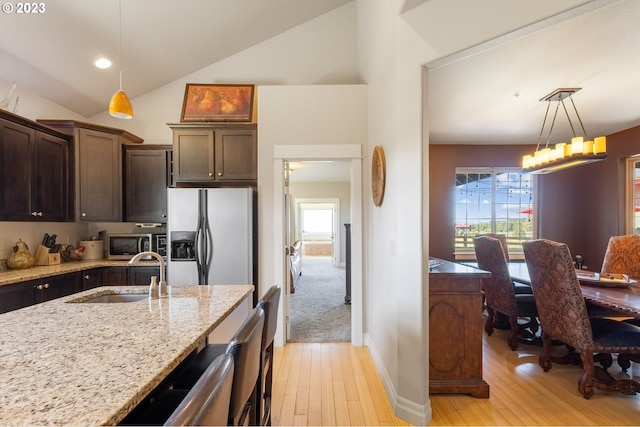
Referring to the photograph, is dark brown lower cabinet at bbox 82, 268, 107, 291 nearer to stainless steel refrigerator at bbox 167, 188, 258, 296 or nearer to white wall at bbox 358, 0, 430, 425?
stainless steel refrigerator at bbox 167, 188, 258, 296

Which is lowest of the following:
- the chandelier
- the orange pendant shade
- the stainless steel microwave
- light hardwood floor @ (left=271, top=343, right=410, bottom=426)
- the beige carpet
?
the beige carpet

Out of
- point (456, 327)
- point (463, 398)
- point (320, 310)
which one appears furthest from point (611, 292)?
point (320, 310)

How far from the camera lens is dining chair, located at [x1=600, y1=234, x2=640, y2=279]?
122 inches

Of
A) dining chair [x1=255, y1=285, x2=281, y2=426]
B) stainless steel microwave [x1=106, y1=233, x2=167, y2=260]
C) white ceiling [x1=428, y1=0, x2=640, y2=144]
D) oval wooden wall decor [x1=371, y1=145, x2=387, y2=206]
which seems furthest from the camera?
stainless steel microwave [x1=106, y1=233, x2=167, y2=260]

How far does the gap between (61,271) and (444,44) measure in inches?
148

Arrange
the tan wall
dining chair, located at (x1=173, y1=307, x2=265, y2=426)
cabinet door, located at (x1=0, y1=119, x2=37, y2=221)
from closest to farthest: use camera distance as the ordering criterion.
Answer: dining chair, located at (x1=173, y1=307, x2=265, y2=426)
cabinet door, located at (x1=0, y1=119, x2=37, y2=221)
the tan wall

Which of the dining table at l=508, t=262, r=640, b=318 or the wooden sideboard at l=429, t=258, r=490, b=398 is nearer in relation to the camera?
the dining table at l=508, t=262, r=640, b=318

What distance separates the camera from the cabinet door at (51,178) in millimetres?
2883

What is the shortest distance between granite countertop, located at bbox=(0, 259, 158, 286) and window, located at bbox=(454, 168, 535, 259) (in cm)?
479

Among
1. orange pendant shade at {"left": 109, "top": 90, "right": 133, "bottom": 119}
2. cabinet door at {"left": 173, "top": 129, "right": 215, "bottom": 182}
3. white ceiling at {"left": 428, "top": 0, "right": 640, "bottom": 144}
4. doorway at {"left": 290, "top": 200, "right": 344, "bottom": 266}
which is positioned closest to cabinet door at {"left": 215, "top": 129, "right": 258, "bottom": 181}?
cabinet door at {"left": 173, "top": 129, "right": 215, "bottom": 182}

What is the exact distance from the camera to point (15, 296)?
7.92 feet

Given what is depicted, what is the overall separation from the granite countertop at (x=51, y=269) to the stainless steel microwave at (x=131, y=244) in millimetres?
127

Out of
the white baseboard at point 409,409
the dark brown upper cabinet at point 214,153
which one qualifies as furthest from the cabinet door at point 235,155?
the white baseboard at point 409,409

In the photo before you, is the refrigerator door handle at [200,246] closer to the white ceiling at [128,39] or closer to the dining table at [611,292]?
the white ceiling at [128,39]
